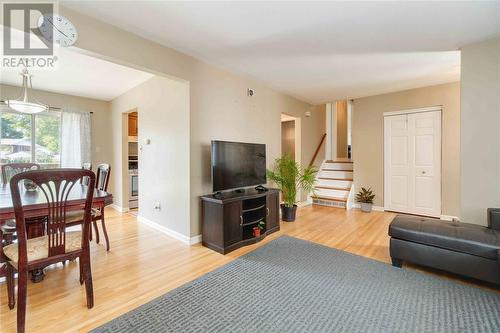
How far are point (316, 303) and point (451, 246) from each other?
4.86ft

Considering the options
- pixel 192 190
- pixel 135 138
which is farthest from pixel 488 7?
pixel 135 138

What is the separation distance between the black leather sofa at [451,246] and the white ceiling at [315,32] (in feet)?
6.77

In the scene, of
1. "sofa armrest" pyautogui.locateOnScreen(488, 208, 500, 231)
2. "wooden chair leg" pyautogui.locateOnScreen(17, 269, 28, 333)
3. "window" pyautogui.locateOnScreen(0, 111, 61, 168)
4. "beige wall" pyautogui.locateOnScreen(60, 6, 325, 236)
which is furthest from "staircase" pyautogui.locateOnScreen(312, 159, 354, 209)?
"window" pyautogui.locateOnScreen(0, 111, 61, 168)

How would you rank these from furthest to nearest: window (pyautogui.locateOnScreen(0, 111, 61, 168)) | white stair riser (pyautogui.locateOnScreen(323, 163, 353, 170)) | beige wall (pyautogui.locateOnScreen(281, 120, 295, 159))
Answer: beige wall (pyautogui.locateOnScreen(281, 120, 295, 159)) → white stair riser (pyautogui.locateOnScreen(323, 163, 353, 170)) → window (pyautogui.locateOnScreen(0, 111, 61, 168))

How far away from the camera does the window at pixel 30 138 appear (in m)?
4.11

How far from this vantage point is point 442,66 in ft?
11.1

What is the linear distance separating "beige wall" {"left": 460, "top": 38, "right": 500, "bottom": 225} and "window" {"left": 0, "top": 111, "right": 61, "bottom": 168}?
7.11m

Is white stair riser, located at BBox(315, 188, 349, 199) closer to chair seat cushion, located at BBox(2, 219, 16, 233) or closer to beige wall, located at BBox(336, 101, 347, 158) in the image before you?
beige wall, located at BBox(336, 101, 347, 158)

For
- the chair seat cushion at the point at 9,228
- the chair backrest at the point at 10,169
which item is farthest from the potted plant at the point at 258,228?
the chair backrest at the point at 10,169

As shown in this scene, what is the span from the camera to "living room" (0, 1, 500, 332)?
1770mm

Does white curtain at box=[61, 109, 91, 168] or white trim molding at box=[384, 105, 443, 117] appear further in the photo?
white curtain at box=[61, 109, 91, 168]

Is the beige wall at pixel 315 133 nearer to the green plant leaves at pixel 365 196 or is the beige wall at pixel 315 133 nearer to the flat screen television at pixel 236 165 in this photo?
the green plant leaves at pixel 365 196

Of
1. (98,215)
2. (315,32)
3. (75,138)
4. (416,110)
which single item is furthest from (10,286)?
(416,110)

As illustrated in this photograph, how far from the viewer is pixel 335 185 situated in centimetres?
586
